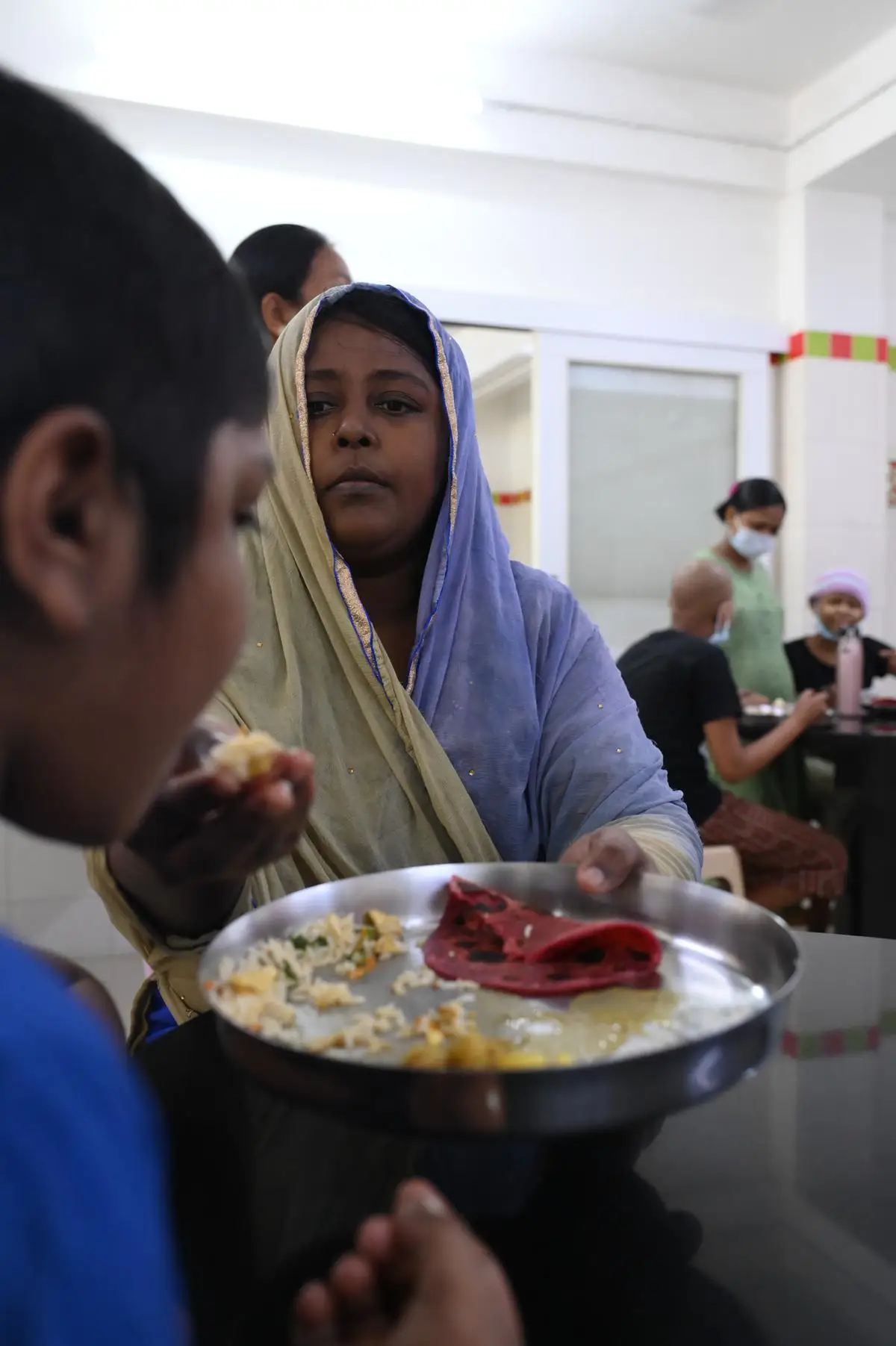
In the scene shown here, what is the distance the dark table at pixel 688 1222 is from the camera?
566mm

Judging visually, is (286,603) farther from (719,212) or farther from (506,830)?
(719,212)

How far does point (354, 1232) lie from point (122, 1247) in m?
0.26

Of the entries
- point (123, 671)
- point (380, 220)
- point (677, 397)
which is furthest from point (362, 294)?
point (677, 397)

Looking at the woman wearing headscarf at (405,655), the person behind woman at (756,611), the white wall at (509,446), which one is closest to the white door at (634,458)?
the person behind woman at (756,611)

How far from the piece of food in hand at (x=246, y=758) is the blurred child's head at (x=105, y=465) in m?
0.25

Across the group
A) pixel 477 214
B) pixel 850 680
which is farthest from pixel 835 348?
pixel 850 680

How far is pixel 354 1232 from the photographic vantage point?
0.65 m

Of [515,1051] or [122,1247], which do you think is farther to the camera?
[515,1051]

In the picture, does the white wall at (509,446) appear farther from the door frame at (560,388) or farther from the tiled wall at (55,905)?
the tiled wall at (55,905)

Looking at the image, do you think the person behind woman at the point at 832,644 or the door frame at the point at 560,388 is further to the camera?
the door frame at the point at 560,388

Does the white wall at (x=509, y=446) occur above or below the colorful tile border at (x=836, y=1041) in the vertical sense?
above

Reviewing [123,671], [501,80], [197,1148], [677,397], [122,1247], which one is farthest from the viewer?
[677,397]

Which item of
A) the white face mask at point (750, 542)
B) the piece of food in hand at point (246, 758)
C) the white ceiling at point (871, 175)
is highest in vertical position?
the white ceiling at point (871, 175)

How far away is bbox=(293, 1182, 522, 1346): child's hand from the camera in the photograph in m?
0.50
